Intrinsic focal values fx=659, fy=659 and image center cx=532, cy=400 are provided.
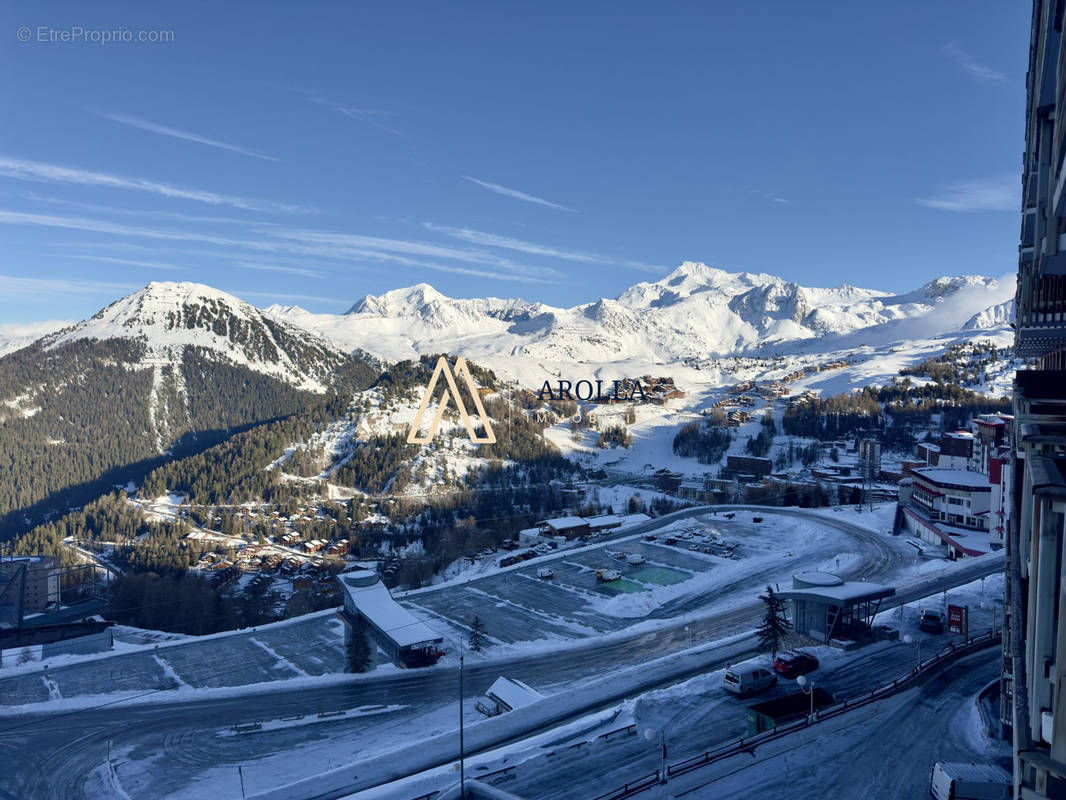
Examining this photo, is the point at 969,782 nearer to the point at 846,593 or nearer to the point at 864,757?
the point at 864,757

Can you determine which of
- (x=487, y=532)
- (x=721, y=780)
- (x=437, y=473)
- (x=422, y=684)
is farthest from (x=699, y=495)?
(x=721, y=780)

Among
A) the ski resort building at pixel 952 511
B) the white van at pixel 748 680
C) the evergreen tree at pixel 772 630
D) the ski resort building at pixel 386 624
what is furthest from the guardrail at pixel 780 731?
the ski resort building at pixel 952 511

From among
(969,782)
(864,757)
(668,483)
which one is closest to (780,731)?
(864,757)

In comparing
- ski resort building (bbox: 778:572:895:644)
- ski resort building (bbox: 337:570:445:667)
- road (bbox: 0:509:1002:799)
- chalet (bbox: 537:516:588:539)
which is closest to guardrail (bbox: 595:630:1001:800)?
ski resort building (bbox: 778:572:895:644)

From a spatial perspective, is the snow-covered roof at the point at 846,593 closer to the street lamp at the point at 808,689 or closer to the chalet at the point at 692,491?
the street lamp at the point at 808,689

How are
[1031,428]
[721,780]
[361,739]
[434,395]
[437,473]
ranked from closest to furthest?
[1031,428]
[721,780]
[361,739]
[437,473]
[434,395]

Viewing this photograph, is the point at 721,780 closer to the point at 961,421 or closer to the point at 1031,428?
the point at 1031,428

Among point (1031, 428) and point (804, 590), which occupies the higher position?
point (1031, 428)
